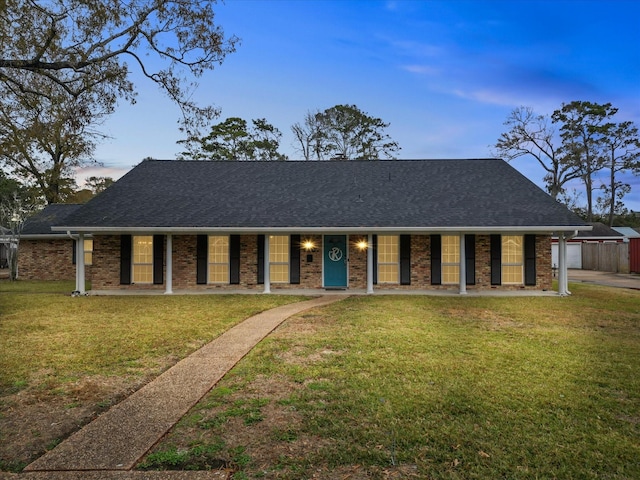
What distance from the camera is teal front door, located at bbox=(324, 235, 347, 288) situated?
14.7 meters

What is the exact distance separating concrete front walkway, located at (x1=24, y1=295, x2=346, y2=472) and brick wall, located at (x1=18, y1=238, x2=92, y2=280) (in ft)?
53.8

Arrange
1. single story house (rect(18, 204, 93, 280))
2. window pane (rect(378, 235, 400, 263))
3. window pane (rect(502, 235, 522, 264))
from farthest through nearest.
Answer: single story house (rect(18, 204, 93, 280)) < window pane (rect(378, 235, 400, 263)) < window pane (rect(502, 235, 522, 264))

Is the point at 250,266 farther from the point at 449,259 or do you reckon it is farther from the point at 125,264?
the point at 449,259

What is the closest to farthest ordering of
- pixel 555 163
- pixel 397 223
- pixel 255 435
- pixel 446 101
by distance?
pixel 255 435 → pixel 397 223 → pixel 446 101 → pixel 555 163

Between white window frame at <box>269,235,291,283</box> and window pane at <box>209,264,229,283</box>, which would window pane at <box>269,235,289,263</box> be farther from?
window pane at <box>209,264,229,283</box>

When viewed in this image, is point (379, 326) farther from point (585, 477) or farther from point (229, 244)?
point (229, 244)

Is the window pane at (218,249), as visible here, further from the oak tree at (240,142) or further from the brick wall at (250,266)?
the oak tree at (240,142)

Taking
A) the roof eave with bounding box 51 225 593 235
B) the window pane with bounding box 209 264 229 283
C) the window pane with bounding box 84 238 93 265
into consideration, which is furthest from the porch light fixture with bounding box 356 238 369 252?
the window pane with bounding box 84 238 93 265

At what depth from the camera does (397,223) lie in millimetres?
13539

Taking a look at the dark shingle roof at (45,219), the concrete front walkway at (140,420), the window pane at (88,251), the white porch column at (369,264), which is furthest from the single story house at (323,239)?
the concrete front walkway at (140,420)

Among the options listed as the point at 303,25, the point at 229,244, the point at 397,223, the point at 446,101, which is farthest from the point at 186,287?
the point at 446,101

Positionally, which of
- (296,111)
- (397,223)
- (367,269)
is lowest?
(367,269)

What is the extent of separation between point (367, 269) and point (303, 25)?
901 centimetres

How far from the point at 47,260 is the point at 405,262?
675 inches
